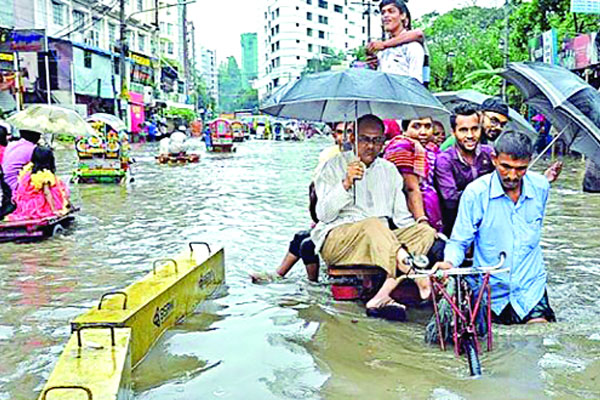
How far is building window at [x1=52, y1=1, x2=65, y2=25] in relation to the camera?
3756 cm

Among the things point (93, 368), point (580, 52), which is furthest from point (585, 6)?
point (93, 368)

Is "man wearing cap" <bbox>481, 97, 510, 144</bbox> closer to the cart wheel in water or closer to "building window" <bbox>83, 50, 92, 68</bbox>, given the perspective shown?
the cart wheel in water

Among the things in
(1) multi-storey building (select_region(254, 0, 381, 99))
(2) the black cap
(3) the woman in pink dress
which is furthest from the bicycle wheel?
(1) multi-storey building (select_region(254, 0, 381, 99))

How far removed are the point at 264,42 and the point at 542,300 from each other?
99079 mm

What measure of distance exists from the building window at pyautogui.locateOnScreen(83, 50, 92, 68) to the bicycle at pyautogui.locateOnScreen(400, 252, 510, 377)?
36458mm

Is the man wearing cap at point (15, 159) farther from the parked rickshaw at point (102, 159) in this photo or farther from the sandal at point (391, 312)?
the parked rickshaw at point (102, 159)

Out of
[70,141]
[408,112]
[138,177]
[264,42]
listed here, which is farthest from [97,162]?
[264,42]

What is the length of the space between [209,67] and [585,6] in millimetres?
138356

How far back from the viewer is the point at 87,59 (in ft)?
127

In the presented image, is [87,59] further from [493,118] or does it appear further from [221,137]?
[493,118]

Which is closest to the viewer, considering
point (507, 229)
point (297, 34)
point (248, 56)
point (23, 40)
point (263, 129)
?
point (507, 229)

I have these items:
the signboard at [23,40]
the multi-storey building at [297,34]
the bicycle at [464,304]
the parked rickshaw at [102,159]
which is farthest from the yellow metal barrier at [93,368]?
the multi-storey building at [297,34]

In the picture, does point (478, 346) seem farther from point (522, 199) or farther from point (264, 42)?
point (264, 42)

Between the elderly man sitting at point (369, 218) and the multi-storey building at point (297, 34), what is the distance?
82345 millimetres
